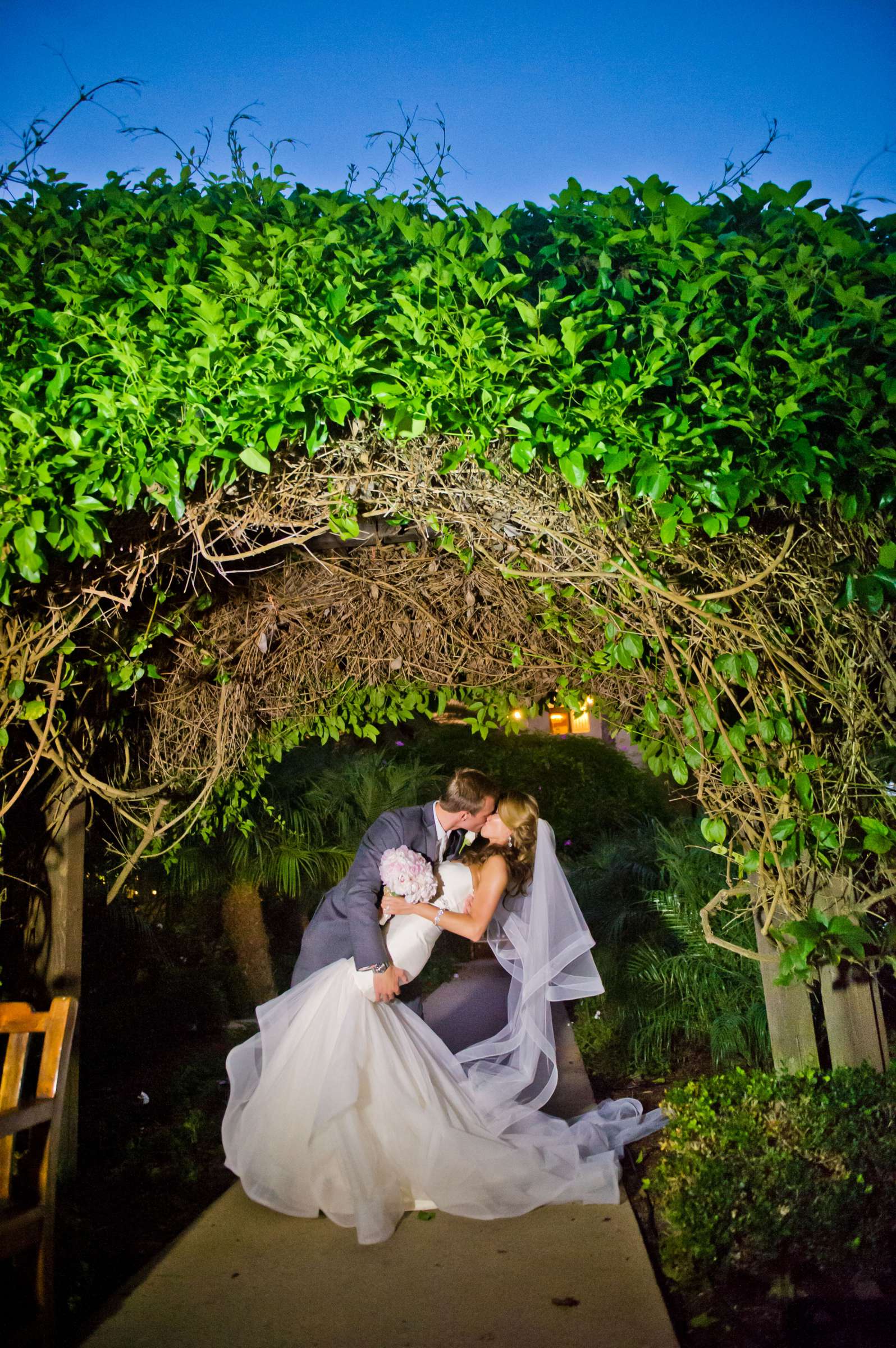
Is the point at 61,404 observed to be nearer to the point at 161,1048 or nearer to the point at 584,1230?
the point at 584,1230

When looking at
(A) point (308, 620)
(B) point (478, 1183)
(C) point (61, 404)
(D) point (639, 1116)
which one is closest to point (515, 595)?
(A) point (308, 620)

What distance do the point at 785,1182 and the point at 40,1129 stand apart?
2.67 m

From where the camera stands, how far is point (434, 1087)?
4.00 meters

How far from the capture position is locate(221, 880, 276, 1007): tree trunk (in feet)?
25.6

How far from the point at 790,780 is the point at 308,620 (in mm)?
2557

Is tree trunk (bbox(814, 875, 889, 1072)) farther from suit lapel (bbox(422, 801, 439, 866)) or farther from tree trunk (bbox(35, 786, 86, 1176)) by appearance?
tree trunk (bbox(35, 786, 86, 1176))

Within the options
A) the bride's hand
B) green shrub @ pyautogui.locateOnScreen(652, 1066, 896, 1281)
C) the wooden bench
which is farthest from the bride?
the wooden bench

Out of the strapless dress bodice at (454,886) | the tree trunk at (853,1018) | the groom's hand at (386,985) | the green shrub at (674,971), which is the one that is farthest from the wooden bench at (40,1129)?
the green shrub at (674,971)

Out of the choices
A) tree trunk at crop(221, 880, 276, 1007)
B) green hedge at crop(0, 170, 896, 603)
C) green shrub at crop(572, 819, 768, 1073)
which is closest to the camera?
green hedge at crop(0, 170, 896, 603)

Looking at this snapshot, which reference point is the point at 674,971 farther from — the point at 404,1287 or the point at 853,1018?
the point at 404,1287

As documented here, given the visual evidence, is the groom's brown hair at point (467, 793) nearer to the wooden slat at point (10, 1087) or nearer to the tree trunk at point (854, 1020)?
the tree trunk at point (854, 1020)

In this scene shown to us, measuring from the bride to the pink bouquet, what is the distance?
80 mm

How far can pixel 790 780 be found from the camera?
3197 millimetres

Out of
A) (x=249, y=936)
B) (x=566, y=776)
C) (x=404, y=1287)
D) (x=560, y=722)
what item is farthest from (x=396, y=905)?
(x=560, y=722)
